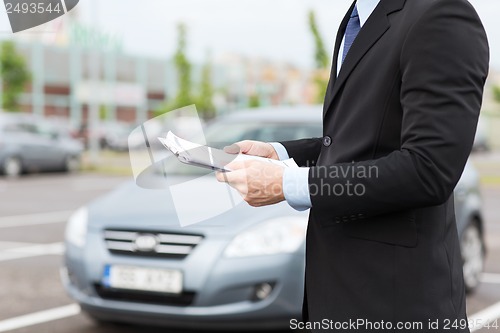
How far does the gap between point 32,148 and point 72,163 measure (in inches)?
67.8

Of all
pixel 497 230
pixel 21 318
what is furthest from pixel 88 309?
pixel 497 230

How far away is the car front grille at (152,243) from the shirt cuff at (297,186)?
→ 2656 mm

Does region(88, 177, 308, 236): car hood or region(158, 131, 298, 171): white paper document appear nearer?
region(158, 131, 298, 171): white paper document

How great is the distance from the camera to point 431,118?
1.43m

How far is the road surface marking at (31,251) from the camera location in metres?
7.53

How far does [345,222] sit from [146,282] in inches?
107

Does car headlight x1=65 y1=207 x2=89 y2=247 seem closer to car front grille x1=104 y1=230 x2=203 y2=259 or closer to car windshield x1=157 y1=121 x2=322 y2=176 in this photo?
car front grille x1=104 y1=230 x2=203 y2=259

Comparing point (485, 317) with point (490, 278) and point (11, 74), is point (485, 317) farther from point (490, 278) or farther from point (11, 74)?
point (11, 74)

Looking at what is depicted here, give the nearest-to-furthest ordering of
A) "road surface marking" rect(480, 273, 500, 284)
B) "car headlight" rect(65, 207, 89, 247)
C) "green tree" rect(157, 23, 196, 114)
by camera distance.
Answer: "car headlight" rect(65, 207, 89, 247) → "road surface marking" rect(480, 273, 500, 284) → "green tree" rect(157, 23, 196, 114)

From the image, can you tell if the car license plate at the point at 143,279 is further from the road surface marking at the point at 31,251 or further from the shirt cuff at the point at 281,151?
the road surface marking at the point at 31,251

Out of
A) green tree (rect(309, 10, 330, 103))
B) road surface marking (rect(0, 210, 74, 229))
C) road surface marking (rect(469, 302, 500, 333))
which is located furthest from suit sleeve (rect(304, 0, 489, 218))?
green tree (rect(309, 10, 330, 103))

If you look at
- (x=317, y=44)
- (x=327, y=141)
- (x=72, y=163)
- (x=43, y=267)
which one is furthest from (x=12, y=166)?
(x=327, y=141)

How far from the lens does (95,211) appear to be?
464cm

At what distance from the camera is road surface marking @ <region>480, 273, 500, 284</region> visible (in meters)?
6.55
